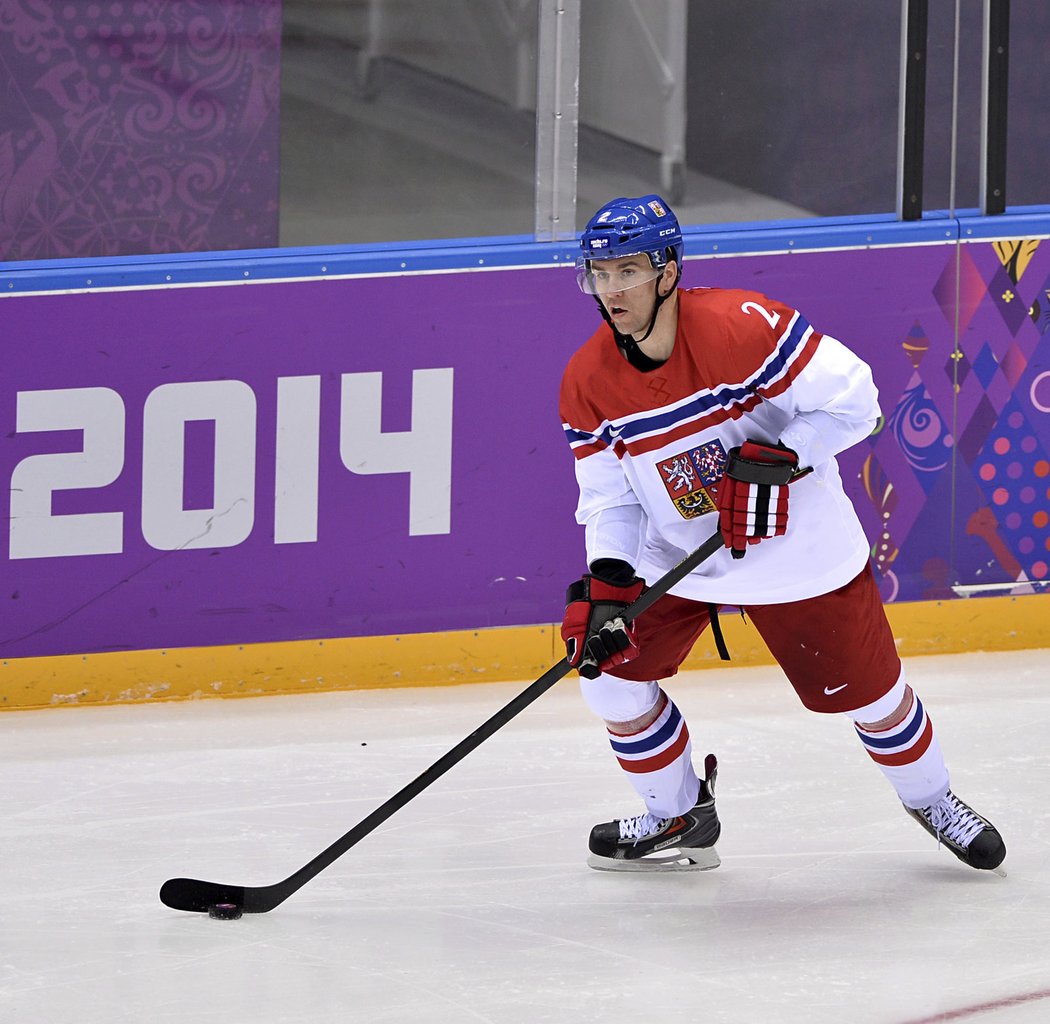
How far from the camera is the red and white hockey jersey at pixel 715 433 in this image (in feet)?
9.87

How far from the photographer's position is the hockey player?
3.00 meters

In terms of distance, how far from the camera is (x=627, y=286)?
9.76ft

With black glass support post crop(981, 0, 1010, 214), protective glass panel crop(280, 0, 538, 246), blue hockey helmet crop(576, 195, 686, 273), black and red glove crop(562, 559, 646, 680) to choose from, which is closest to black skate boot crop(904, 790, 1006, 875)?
black and red glove crop(562, 559, 646, 680)

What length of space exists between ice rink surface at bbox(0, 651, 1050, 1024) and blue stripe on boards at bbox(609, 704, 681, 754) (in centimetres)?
23

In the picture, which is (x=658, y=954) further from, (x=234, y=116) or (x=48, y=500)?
(x=234, y=116)

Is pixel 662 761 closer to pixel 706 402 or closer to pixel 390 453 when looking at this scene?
pixel 706 402

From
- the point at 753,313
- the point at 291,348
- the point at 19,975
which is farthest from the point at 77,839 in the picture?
the point at 753,313

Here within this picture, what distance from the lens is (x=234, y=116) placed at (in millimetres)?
4348

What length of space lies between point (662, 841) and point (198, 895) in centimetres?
79

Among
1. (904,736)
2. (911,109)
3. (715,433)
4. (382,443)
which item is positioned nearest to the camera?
(715,433)

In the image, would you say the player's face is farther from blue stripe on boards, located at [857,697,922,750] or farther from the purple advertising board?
the purple advertising board

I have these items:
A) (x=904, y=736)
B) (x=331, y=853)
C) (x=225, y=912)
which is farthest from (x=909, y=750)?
(x=225, y=912)

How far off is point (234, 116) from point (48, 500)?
3.08 feet

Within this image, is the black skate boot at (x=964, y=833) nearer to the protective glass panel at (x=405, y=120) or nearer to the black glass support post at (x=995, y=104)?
the protective glass panel at (x=405, y=120)
